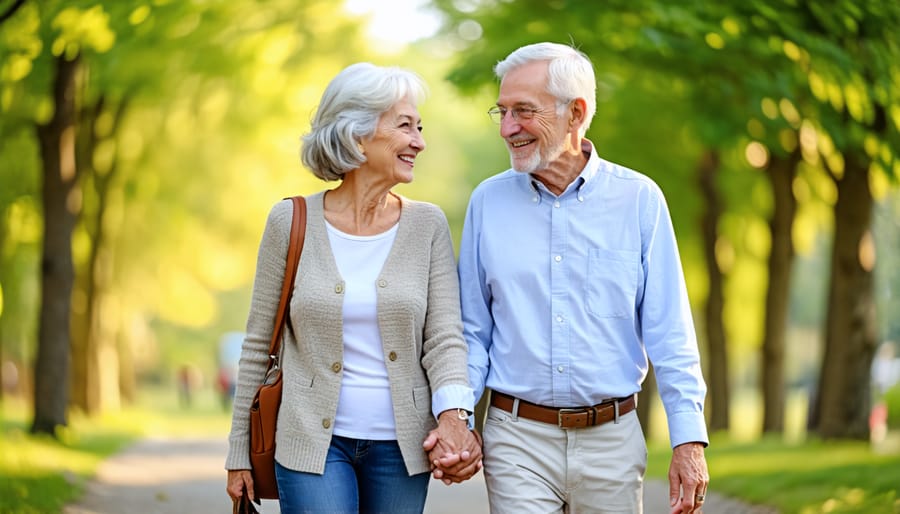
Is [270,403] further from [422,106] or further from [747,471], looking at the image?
[747,471]

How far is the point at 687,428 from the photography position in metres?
4.86

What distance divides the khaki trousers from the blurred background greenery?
3146mm

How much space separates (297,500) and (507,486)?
2.48ft

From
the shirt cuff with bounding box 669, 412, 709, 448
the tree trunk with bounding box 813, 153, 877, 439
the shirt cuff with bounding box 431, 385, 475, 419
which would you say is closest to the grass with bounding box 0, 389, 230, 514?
the shirt cuff with bounding box 431, 385, 475, 419

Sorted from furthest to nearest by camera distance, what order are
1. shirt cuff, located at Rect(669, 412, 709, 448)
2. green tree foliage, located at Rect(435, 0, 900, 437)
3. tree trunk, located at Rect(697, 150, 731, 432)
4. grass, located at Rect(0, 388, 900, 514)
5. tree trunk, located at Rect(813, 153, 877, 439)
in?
tree trunk, located at Rect(697, 150, 731, 432), tree trunk, located at Rect(813, 153, 877, 439), grass, located at Rect(0, 388, 900, 514), green tree foliage, located at Rect(435, 0, 900, 437), shirt cuff, located at Rect(669, 412, 709, 448)

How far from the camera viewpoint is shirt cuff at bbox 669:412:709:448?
485 centimetres

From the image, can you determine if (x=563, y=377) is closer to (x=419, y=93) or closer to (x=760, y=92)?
(x=419, y=93)

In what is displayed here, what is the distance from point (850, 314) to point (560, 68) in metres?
11.3

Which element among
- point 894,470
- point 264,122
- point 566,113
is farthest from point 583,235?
point 264,122

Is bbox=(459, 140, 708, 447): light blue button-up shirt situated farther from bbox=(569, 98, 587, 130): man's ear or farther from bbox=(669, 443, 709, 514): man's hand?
bbox=(569, 98, 587, 130): man's ear

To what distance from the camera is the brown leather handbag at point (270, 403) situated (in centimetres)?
487

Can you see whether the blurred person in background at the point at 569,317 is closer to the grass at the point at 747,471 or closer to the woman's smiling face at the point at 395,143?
the woman's smiling face at the point at 395,143

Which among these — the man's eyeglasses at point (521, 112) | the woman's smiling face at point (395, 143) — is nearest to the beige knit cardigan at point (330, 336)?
the woman's smiling face at point (395, 143)

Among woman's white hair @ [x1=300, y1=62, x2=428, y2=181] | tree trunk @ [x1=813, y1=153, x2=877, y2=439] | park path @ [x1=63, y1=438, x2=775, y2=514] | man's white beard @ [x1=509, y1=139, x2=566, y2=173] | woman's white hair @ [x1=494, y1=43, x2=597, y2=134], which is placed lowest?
park path @ [x1=63, y1=438, x2=775, y2=514]
